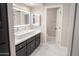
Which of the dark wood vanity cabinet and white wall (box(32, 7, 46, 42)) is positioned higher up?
white wall (box(32, 7, 46, 42))

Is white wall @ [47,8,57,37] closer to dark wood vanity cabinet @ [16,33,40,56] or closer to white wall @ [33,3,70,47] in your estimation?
white wall @ [33,3,70,47]

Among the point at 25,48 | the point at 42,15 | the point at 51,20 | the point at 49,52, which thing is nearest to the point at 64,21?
the point at 42,15

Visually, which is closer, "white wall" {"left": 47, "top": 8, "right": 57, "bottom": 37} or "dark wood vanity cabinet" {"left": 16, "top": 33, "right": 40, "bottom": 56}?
"dark wood vanity cabinet" {"left": 16, "top": 33, "right": 40, "bottom": 56}

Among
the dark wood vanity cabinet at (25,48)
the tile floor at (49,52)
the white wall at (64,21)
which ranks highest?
the white wall at (64,21)

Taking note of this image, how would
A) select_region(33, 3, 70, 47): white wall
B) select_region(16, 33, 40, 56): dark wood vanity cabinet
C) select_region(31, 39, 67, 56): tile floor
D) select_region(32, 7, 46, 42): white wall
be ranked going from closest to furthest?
select_region(16, 33, 40, 56): dark wood vanity cabinet → select_region(31, 39, 67, 56): tile floor → select_region(33, 3, 70, 47): white wall → select_region(32, 7, 46, 42): white wall

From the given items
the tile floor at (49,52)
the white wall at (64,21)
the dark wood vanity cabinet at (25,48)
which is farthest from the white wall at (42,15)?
the dark wood vanity cabinet at (25,48)

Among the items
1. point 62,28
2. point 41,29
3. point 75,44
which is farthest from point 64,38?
point 75,44

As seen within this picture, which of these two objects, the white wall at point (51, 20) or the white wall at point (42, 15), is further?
the white wall at point (51, 20)

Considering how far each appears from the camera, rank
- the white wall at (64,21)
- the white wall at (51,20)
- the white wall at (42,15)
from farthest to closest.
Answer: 1. the white wall at (51,20)
2. the white wall at (42,15)
3. the white wall at (64,21)

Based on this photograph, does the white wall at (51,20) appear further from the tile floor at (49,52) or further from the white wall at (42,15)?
the tile floor at (49,52)

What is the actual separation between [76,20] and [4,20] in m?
1.06

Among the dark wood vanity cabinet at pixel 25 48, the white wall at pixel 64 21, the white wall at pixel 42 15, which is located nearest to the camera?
the dark wood vanity cabinet at pixel 25 48

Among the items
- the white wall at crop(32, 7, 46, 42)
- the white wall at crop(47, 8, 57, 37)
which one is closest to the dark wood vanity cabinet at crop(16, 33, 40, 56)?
the white wall at crop(32, 7, 46, 42)

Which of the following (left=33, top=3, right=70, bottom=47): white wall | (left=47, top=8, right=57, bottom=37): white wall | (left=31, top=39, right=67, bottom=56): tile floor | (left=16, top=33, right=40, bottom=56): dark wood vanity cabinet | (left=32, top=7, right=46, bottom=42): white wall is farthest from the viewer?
(left=47, top=8, right=57, bottom=37): white wall
